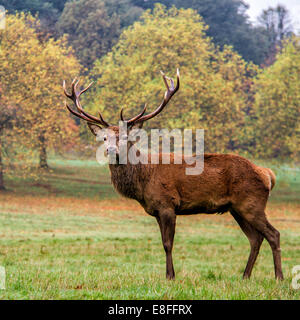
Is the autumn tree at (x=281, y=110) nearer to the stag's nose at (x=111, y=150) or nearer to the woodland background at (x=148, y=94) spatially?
the woodland background at (x=148, y=94)

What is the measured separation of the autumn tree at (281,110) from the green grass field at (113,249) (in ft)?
11.0

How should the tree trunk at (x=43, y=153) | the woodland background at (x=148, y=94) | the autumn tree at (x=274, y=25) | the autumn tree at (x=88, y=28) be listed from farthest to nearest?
1. the autumn tree at (x=274, y=25)
2. the autumn tree at (x=88, y=28)
3. the tree trunk at (x=43, y=153)
4. the woodland background at (x=148, y=94)

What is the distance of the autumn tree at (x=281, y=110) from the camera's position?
30.1 meters

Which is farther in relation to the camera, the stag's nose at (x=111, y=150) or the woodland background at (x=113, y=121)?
the woodland background at (x=113, y=121)

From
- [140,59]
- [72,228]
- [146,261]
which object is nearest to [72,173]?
[140,59]

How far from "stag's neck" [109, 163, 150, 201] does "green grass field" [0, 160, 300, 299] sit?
1.28m

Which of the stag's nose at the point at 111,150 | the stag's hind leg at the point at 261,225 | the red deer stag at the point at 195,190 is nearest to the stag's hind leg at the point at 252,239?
the red deer stag at the point at 195,190

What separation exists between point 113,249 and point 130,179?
21.4 ft

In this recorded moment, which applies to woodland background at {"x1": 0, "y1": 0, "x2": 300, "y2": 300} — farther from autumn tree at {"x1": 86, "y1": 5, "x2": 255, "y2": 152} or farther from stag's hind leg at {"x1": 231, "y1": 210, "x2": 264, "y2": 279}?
stag's hind leg at {"x1": 231, "y1": 210, "x2": 264, "y2": 279}

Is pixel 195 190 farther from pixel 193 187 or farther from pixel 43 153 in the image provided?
pixel 43 153

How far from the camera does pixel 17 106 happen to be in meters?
27.7

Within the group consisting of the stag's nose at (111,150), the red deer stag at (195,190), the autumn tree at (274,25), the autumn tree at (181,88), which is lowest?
the red deer stag at (195,190)

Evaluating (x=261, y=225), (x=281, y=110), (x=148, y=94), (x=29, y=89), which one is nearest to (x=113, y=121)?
(x=148, y=94)
